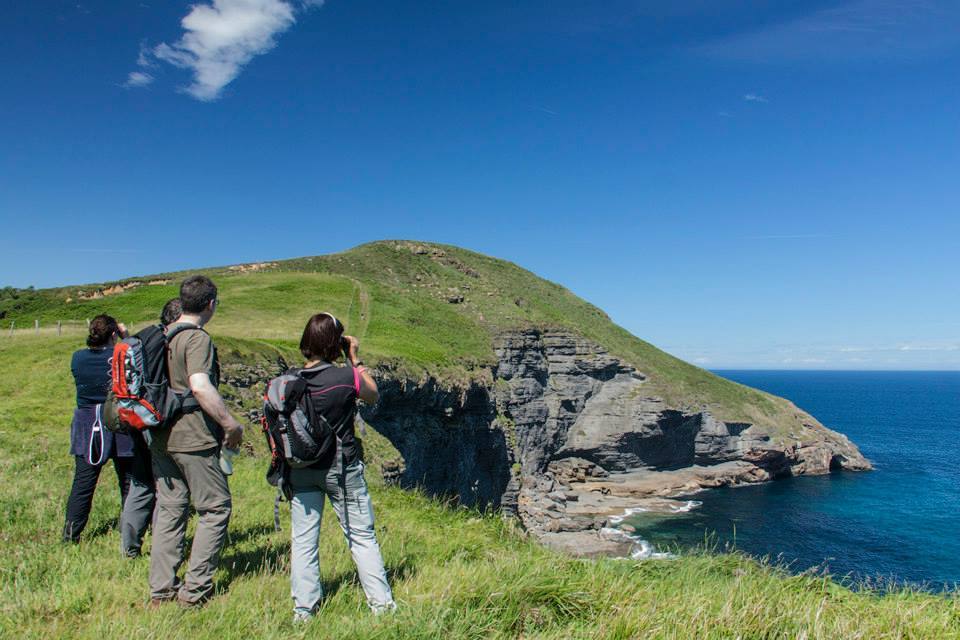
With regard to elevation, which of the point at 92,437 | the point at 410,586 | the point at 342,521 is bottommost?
the point at 410,586

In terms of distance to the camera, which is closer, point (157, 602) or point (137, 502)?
point (157, 602)

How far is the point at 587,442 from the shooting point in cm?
7244

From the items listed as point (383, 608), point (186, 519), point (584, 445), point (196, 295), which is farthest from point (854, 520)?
point (196, 295)

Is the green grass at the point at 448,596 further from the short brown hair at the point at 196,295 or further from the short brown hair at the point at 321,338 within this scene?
the short brown hair at the point at 196,295

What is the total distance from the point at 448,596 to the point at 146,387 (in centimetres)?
335

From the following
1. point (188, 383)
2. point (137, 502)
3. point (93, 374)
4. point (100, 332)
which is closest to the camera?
point (188, 383)

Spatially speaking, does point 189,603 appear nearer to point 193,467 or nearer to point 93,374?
point 193,467

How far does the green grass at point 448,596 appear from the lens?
4035 millimetres

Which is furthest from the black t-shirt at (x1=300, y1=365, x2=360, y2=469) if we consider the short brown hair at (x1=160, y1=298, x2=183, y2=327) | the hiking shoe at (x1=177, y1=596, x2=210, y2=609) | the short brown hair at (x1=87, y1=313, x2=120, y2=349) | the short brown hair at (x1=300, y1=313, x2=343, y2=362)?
the short brown hair at (x1=87, y1=313, x2=120, y2=349)

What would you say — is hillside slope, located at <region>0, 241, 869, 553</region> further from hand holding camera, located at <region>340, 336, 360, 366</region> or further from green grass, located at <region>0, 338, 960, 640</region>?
hand holding camera, located at <region>340, 336, 360, 366</region>

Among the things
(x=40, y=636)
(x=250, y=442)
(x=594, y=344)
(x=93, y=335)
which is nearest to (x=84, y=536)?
(x=93, y=335)

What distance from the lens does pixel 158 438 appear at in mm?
5176

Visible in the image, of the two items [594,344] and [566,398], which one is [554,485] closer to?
[566,398]

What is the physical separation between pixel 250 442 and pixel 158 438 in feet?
37.2
